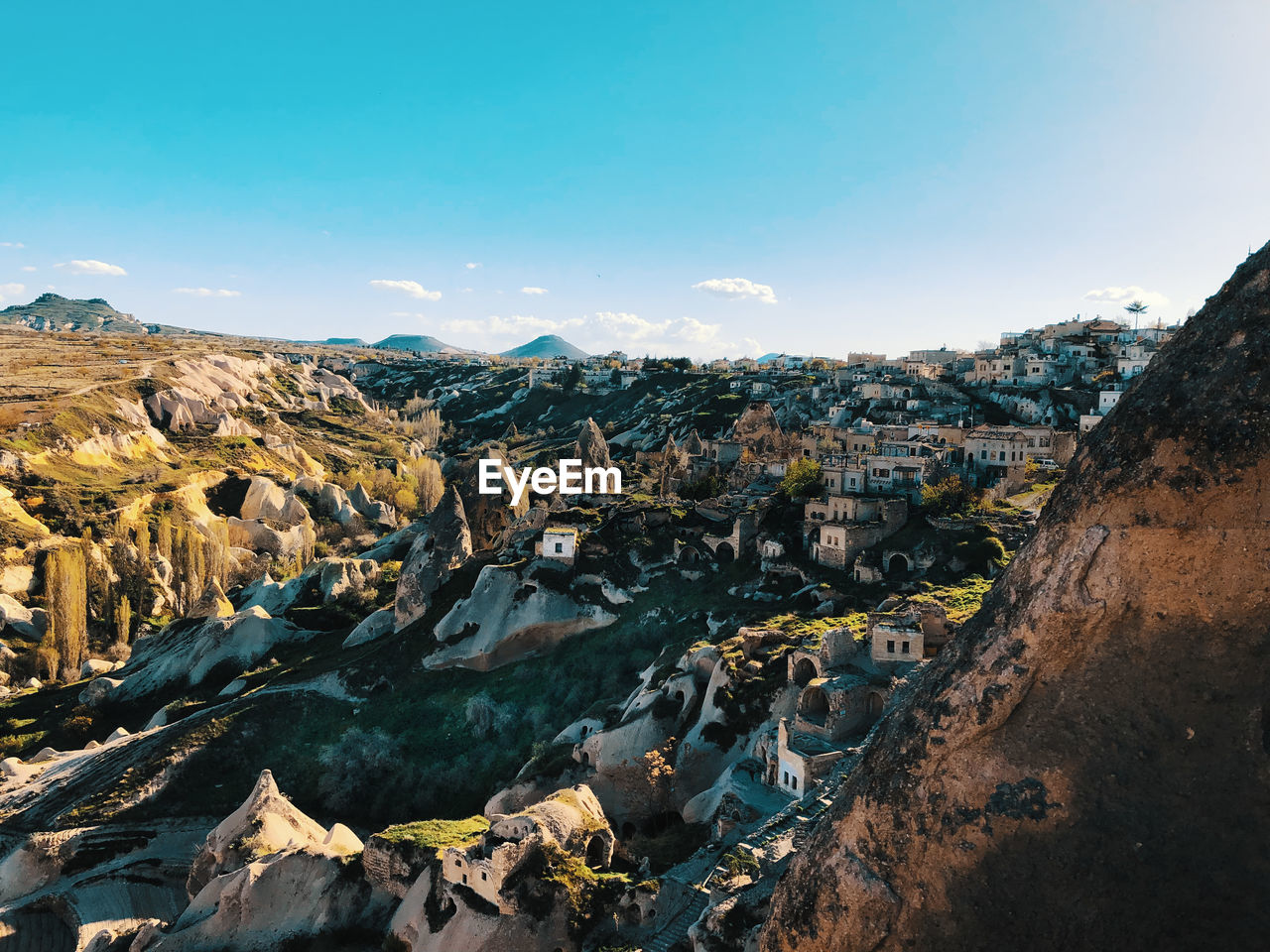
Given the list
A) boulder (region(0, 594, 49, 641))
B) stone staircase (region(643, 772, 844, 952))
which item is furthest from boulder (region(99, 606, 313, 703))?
stone staircase (region(643, 772, 844, 952))

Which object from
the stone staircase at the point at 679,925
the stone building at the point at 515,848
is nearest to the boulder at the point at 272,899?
the stone building at the point at 515,848

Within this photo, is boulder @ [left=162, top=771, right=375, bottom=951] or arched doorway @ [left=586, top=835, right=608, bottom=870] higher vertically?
arched doorway @ [left=586, top=835, right=608, bottom=870]

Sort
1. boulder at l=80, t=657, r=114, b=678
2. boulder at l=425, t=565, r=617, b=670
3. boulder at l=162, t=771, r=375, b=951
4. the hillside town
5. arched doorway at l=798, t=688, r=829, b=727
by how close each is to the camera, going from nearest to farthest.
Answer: the hillside town → boulder at l=162, t=771, r=375, b=951 → arched doorway at l=798, t=688, r=829, b=727 → boulder at l=425, t=565, r=617, b=670 → boulder at l=80, t=657, r=114, b=678

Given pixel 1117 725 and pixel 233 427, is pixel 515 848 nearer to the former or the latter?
pixel 1117 725

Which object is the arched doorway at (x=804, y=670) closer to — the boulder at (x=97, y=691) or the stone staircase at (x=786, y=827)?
the stone staircase at (x=786, y=827)

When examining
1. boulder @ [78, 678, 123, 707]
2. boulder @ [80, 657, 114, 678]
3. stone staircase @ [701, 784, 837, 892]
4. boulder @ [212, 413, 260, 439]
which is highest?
boulder @ [212, 413, 260, 439]

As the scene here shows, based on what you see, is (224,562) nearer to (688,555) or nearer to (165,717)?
(165,717)

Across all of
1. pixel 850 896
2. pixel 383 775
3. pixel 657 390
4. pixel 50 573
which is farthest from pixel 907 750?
pixel 657 390

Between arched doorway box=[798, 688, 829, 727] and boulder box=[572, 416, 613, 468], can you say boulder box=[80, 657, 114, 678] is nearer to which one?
boulder box=[572, 416, 613, 468]
